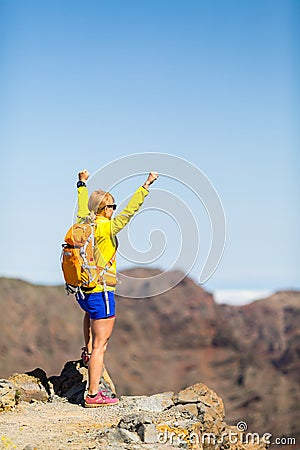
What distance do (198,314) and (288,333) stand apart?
6.82 meters

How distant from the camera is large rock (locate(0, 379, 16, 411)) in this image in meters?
7.96

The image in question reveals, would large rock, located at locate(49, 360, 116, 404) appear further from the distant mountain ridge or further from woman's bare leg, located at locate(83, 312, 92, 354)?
the distant mountain ridge

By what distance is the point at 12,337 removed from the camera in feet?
127

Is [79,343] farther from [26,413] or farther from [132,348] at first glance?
[26,413]

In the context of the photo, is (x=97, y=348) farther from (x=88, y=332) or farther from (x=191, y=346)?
(x=191, y=346)

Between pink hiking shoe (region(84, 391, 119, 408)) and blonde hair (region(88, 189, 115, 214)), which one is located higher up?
blonde hair (region(88, 189, 115, 214))

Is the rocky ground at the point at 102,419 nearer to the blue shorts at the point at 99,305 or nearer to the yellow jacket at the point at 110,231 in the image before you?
the blue shorts at the point at 99,305

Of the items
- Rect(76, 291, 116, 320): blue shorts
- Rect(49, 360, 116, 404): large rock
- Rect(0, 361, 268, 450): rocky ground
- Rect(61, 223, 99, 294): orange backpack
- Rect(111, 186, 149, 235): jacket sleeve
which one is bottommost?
Rect(0, 361, 268, 450): rocky ground

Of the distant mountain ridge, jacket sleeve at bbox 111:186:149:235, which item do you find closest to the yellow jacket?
jacket sleeve at bbox 111:186:149:235

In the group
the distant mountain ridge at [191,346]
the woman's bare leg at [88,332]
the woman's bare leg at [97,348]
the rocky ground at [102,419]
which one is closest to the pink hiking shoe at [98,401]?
the rocky ground at [102,419]

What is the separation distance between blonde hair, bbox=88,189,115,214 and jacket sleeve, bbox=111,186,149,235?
16.1 inches

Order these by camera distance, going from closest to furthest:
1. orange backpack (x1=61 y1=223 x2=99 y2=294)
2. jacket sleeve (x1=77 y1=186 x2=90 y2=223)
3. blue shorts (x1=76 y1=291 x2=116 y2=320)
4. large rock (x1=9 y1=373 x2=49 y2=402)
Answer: orange backpack (x1=61 y1=223 x2=99 y2=294) → blue shorts (x1=76 y1=291 x2=116 y2=320) → jacket sleeve (x1=77 y1=186 x2=90 y2=223) → large rock (x1=9 y1=373 x2=49 y2=402)

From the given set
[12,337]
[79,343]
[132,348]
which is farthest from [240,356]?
[12,337]

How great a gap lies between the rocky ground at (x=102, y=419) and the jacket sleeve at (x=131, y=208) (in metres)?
2.07
